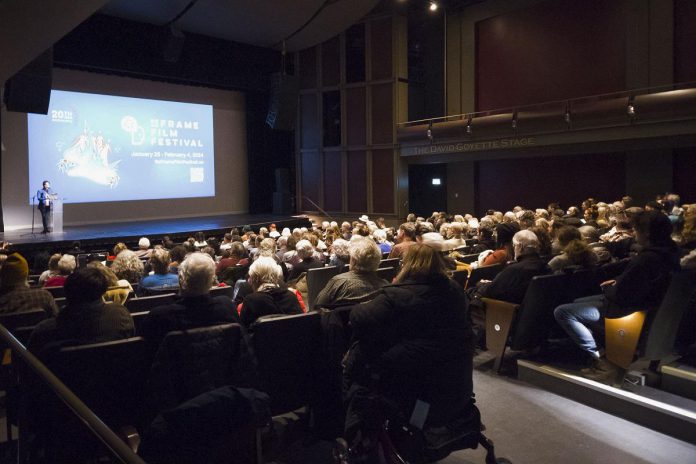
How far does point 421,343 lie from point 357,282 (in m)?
0.79

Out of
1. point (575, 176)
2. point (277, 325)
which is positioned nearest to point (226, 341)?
point (277, 325)

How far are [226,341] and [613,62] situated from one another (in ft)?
41.1

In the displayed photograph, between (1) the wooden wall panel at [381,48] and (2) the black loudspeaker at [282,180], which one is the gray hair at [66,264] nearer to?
(2) the black loudspeaker at [282,180]

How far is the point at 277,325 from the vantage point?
275 cm

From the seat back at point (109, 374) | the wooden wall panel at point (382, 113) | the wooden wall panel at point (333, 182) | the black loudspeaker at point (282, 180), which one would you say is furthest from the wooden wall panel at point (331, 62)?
the seat back at point (109, 374)

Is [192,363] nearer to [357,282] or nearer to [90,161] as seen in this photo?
[357,282]

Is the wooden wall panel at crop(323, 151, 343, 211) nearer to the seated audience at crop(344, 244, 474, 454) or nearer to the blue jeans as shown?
the blue jeans

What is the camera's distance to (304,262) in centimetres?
529

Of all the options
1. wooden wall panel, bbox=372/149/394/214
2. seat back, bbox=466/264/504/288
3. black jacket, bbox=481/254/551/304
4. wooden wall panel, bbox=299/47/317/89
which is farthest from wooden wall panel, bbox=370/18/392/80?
black jacket, bbox=481/254/551/304

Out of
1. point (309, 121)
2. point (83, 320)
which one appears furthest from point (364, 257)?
point (309, 121)

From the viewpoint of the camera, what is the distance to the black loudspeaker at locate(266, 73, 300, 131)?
1373 centimetres

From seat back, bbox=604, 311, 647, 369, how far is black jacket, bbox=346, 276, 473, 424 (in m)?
1.57

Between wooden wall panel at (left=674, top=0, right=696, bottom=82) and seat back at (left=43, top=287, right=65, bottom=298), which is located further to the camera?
wooden wall panel at (left=674, top=0, right=696, bottom=82)

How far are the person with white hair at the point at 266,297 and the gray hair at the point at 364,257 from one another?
1.38 ft
